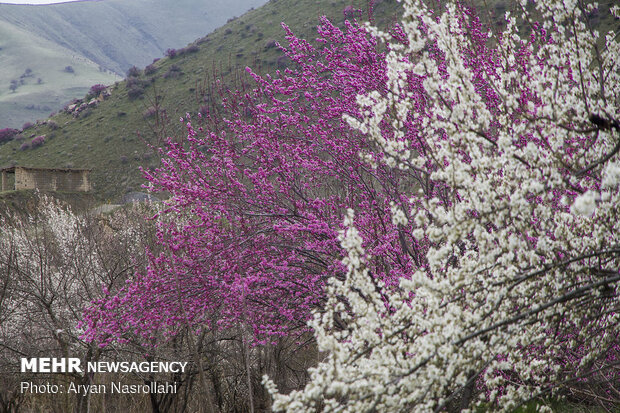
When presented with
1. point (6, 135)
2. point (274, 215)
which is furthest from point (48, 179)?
point (274, 215)

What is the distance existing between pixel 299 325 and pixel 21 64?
21149 cm

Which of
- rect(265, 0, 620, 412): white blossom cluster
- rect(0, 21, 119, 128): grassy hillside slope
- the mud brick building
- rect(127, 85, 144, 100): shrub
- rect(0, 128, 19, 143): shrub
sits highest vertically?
rect(0, 21, 119, 128): grassy hillside slope

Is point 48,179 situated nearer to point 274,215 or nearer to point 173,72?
point 173,72

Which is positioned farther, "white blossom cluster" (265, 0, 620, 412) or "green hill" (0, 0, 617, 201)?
"green hill" (0, 0, 617, 201)

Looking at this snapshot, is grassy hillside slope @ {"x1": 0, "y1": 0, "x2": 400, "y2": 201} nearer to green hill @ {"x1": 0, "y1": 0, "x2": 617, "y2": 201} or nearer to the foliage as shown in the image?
green hill @ {"x1": 0, "y1": 0, "x2": 617, "y2": 201}

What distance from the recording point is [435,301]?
2855 mm

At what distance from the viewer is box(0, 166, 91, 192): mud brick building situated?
1797 inches

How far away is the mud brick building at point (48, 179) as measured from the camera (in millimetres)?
45656

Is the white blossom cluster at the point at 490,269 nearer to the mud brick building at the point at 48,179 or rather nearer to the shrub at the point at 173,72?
the mud brick building at the point at 48,179

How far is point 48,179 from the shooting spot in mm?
46781

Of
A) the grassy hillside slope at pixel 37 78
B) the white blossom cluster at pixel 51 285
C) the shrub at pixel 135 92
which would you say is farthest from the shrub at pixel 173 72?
the grassy hillside slope at pixel 37 78

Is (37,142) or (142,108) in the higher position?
(37,142)

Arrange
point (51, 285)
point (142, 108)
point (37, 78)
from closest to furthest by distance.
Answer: point (51, 285)
point (142, 108)
point (37, 78)

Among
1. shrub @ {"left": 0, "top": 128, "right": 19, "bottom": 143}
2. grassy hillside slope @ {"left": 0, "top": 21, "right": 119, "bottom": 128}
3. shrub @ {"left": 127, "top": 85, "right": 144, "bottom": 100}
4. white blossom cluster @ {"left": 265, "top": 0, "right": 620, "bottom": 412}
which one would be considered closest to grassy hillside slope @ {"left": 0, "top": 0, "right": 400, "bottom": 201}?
shrub @ {"left": 127, "top": 85, "right": 144, "bottom": 100}
